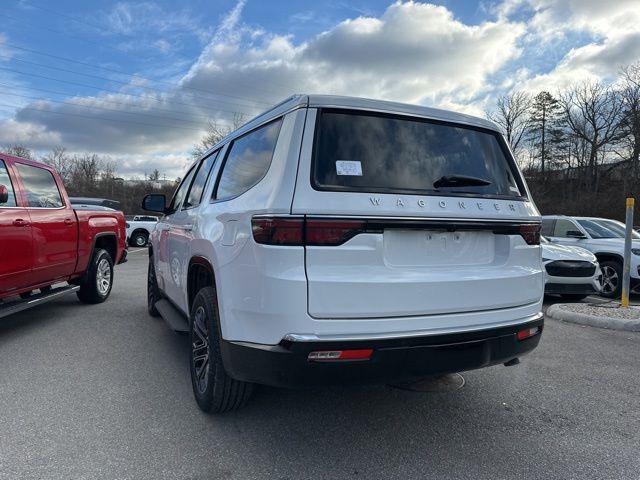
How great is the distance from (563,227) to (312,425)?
828 cm

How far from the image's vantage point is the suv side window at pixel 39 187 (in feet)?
17.2

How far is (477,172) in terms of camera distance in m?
2.91

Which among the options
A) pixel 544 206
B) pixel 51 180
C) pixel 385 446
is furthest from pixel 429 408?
pixel 544 206

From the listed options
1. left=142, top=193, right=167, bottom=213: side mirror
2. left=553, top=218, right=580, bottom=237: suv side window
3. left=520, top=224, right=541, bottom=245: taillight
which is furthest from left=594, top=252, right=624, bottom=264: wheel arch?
left=142, top=193, right=167, bottom=213: side mirror

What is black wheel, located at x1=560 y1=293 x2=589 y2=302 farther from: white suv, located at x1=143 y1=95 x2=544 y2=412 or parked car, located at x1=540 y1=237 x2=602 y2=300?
white suv, located at x1=143 y1=95 x2=544 y2=412

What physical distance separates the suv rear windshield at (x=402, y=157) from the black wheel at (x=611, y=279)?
6951mm

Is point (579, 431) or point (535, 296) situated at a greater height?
point (535, 296)

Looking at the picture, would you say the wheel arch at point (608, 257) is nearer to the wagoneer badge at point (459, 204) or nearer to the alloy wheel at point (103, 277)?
the wagoneer badge at point (459, 204)

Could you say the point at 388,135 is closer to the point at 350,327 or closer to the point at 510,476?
the point at 350,327

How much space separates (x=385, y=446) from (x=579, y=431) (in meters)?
1.31

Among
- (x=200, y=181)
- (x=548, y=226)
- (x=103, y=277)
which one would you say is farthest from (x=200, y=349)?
(x=548, y=226)

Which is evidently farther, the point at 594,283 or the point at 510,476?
the point at 594,283

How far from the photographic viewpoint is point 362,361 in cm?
234

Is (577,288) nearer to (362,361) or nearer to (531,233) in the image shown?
(531,233)
